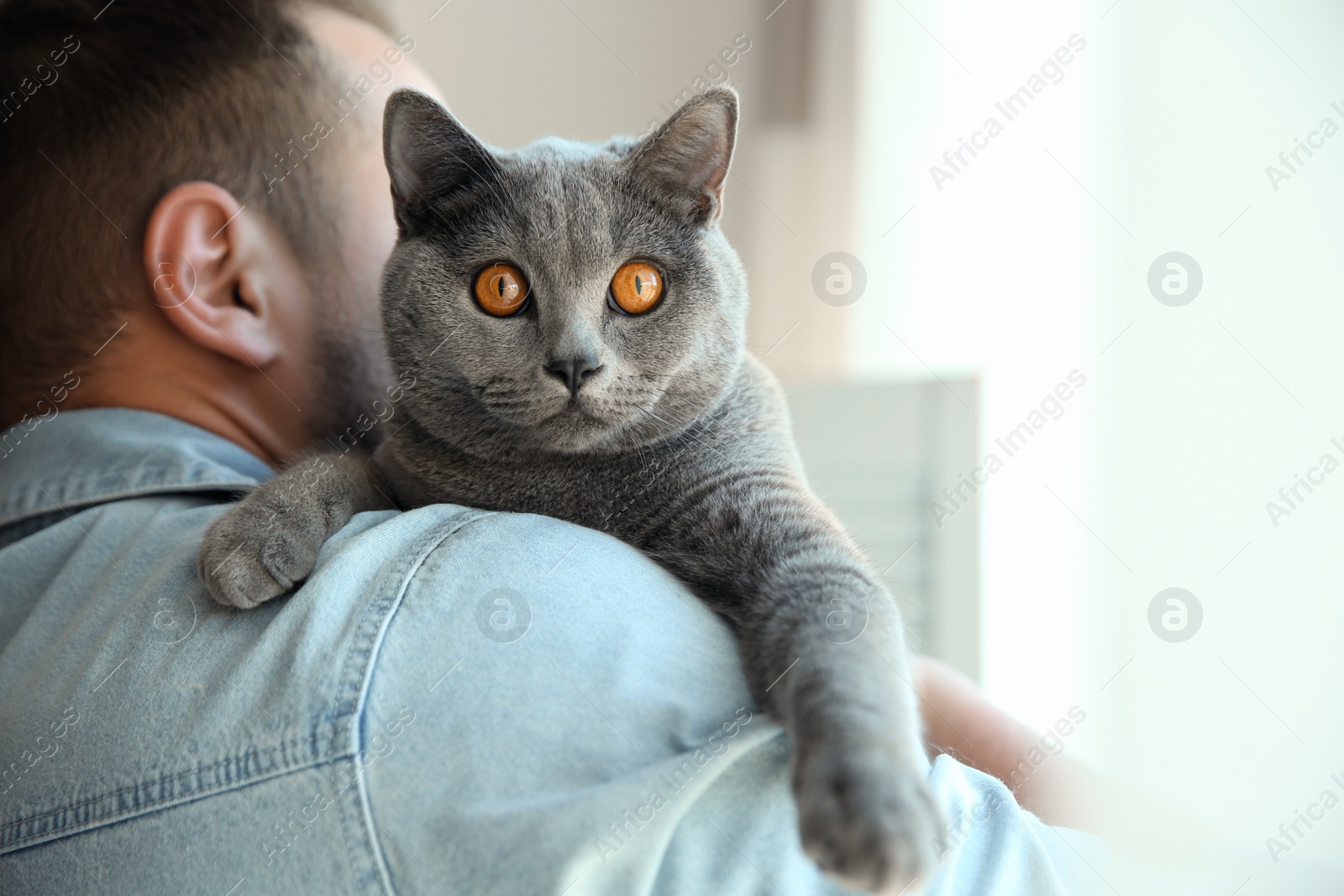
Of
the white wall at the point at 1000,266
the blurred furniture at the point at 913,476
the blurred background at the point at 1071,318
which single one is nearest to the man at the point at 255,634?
the blurred background at the point at 1071,318

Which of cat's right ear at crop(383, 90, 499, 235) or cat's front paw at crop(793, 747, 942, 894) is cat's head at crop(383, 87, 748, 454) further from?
cat's front paw at crop(793, 747, 942, 894)

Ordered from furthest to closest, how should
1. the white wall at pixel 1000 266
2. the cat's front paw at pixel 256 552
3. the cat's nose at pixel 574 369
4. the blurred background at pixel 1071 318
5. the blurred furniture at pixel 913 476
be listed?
1. the blurred furniture at pixel 913 476
2. the white wall at pixel 1000 266
3. the blurred background at pixel 1071 318
4. the cat's nose at pixel 574 369
5. the cat's front paw at pixel 256 552

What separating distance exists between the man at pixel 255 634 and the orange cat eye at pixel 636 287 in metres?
0.27

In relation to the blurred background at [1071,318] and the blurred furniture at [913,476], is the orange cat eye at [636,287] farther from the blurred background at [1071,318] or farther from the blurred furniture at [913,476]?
the blurred furniture at [913,476]

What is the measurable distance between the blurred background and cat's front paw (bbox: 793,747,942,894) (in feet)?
1.59

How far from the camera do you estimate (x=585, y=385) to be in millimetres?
877

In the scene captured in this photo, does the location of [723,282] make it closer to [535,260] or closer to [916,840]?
[535,260]

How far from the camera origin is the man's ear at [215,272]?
1.10 meters

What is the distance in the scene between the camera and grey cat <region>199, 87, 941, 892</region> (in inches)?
33.4

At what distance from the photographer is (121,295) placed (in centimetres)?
114

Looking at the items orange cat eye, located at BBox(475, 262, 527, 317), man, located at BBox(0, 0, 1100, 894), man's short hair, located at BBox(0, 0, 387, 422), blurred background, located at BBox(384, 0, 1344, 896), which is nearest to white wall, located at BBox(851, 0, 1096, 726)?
blurred background, located at BBox(384, 0, 1344, 896)

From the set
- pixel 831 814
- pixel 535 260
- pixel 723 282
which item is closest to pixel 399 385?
pixel 535 260

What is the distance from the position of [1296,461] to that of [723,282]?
109cm

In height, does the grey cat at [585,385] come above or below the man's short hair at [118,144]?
above
